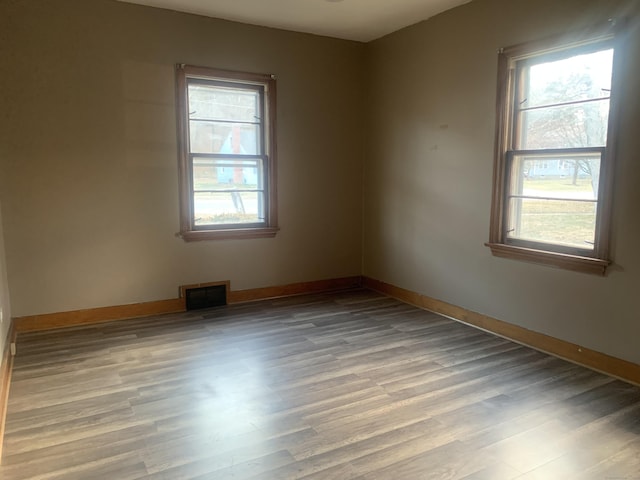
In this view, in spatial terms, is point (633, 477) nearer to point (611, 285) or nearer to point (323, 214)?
point (611, 285)

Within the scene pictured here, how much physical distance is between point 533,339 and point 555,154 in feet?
4.54

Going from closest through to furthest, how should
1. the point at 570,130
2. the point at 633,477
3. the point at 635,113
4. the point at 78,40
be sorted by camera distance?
the point at 633,477 < the point at 635,113 < the point at 570,130 < the point at 78,40

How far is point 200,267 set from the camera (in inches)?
181

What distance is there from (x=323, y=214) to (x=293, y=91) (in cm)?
132

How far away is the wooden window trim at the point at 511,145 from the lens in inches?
119

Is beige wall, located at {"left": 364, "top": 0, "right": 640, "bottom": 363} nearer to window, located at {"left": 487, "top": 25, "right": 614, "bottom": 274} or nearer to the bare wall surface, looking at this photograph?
window, located at {"left": 487, "top": 25, "right": 614, "bottom": 274}

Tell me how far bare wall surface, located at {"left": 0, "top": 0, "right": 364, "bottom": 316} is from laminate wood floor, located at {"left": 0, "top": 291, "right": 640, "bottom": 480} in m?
0.60

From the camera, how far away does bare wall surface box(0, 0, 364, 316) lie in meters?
3.79

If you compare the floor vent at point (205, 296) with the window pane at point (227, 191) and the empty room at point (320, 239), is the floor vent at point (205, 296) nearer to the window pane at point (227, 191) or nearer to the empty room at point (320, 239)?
the empty room at point (320, 239)

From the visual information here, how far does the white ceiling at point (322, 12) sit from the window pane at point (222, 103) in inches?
25.3

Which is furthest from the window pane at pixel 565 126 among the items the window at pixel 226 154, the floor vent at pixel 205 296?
the floor vent at pixel 205 296

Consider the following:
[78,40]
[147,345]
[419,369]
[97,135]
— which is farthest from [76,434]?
[78,40]

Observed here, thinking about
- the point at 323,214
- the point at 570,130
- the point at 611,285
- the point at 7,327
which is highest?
the point at 570,130

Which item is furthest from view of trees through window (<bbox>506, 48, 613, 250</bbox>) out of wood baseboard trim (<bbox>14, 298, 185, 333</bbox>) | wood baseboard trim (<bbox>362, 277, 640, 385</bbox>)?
wood baseboard trim (<bbox>14, 298, 185, 333</bbox>)
